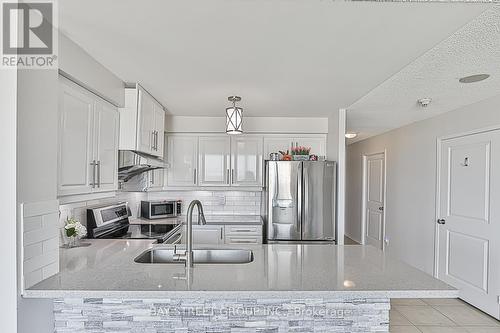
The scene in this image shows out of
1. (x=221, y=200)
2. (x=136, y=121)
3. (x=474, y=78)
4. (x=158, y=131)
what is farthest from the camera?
(x=221, y=200)

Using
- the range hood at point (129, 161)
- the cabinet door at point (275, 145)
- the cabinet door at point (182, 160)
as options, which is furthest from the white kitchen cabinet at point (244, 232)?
the range hood at point (129, 161)

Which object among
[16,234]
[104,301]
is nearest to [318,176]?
[104,301]

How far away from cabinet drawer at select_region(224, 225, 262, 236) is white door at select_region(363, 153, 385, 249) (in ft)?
9.48

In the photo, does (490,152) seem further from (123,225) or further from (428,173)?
(123,225)

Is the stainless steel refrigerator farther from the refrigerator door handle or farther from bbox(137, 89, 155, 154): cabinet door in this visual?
bbox(137, 89, 155, 154): cabinet door

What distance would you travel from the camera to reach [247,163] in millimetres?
4402

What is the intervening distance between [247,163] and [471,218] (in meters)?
2.67

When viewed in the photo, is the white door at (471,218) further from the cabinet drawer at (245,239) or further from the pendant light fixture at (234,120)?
the pendant light fixture at (234,120)

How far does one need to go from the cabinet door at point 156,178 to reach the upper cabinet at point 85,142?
129 centimetres

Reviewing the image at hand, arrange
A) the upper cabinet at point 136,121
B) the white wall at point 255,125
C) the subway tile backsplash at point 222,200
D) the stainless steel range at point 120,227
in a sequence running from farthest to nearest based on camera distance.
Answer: the subway tile backsplash at point 222,200 < the white wall at point 255,125 < the stainless steel range at point 120,227 < the upper cabinet at point 136,121

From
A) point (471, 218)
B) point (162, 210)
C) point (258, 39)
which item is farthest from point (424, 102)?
point (162, 210)

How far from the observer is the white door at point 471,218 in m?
3.29

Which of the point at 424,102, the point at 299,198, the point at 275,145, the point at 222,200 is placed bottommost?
the point at 222,200

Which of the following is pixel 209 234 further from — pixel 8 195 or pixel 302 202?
pixel 8 195
